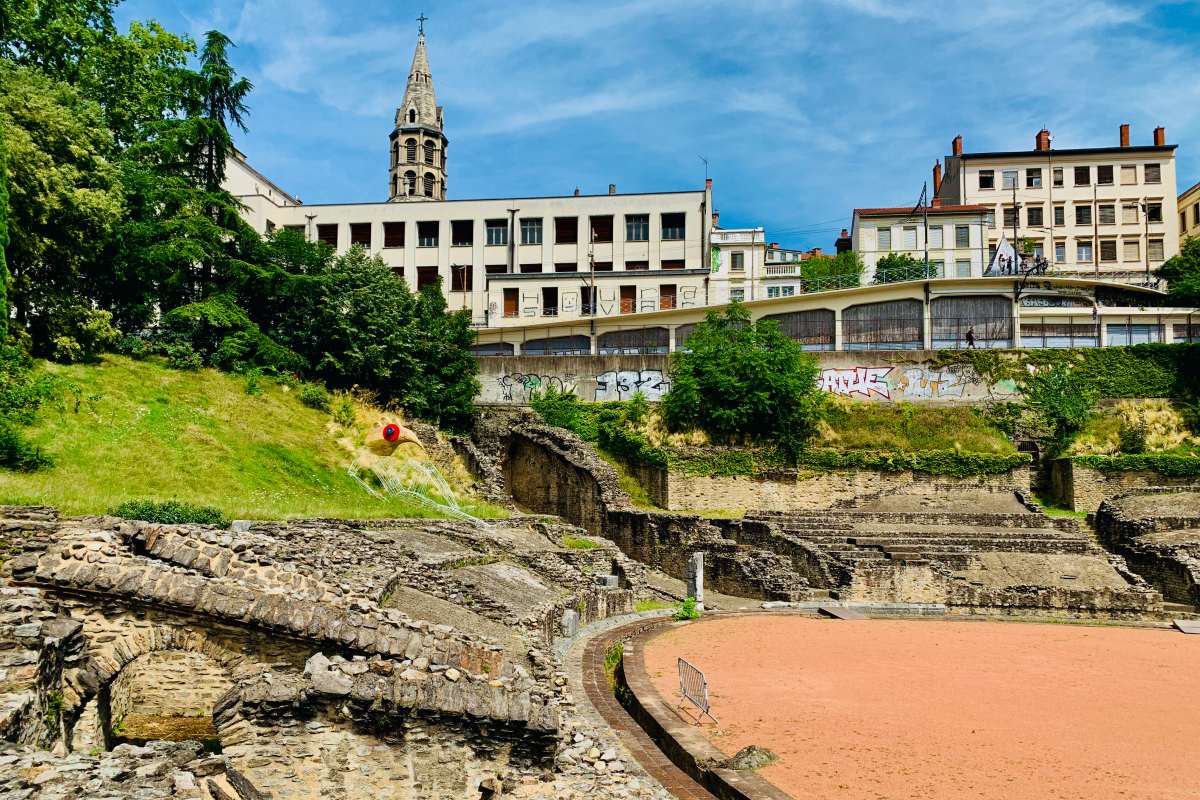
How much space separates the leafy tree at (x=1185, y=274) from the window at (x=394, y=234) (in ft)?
148

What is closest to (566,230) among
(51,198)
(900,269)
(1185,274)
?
(900,269)

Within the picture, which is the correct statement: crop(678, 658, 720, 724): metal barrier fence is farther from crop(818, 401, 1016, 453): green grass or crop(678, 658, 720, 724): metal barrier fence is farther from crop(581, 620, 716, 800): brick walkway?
crop(818, 401, 1016, 453): green grass

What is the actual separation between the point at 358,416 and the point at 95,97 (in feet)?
53.8

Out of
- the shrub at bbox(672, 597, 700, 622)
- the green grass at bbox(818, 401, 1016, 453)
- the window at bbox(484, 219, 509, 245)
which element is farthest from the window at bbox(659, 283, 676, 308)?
the shrub at bbox(672, 597, 700, 622)

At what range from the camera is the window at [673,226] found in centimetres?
5306

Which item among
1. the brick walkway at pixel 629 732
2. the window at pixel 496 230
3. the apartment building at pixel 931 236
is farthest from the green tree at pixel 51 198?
the apartment building at pixel 931 236

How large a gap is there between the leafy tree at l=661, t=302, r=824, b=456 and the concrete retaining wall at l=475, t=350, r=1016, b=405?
8.83 ft

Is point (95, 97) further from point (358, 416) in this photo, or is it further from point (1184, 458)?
point (1184, 458)

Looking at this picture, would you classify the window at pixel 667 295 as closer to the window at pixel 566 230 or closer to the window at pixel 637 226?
the window at pixel 637 226

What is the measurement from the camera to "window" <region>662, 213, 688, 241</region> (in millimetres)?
53062

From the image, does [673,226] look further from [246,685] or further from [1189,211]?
[246,685]

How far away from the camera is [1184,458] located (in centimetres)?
3456

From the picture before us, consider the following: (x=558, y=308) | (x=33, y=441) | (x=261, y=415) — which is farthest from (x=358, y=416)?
(x=558, y=308)

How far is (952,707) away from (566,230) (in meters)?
44.1
